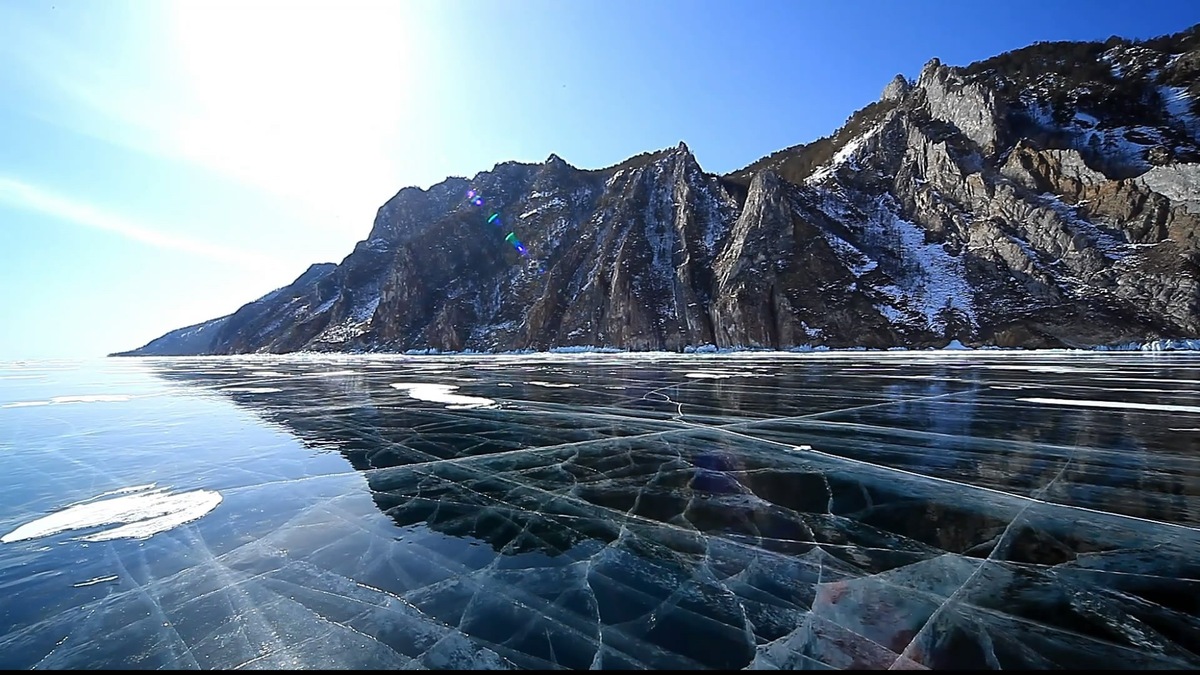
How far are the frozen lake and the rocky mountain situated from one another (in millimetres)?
59872

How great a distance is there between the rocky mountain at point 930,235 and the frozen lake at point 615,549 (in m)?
59.9

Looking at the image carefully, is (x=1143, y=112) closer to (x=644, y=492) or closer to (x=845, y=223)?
(x=845, y=223)

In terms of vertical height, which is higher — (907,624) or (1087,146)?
(1087,146)

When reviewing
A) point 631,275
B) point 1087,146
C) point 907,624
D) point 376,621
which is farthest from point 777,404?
point 1087,146

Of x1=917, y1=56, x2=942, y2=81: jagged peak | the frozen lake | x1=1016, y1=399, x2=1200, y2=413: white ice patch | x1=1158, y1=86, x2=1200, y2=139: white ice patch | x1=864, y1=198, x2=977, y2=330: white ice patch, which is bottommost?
x1=1016, y1=399, x2=1200, y2=413: white ice patch

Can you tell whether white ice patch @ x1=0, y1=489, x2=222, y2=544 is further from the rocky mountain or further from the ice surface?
the rocky mountain

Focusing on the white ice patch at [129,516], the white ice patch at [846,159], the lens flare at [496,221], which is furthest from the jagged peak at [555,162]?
the white ice patch at [129,516]

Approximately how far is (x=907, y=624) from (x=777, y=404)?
31.6ft

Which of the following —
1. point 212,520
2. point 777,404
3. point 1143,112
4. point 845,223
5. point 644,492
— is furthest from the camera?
point 845,223

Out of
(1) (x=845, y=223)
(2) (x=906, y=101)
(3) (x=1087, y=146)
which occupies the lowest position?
(1) (x=845, y=223)

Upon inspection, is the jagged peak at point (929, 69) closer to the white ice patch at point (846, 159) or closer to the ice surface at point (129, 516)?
the white ice patch at point (846, 159)

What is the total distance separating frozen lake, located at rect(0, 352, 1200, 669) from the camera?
97.7 inches

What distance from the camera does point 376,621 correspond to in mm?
2746

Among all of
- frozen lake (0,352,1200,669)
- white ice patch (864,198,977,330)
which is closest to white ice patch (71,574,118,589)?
frozen lake (0,352,1200,669)
